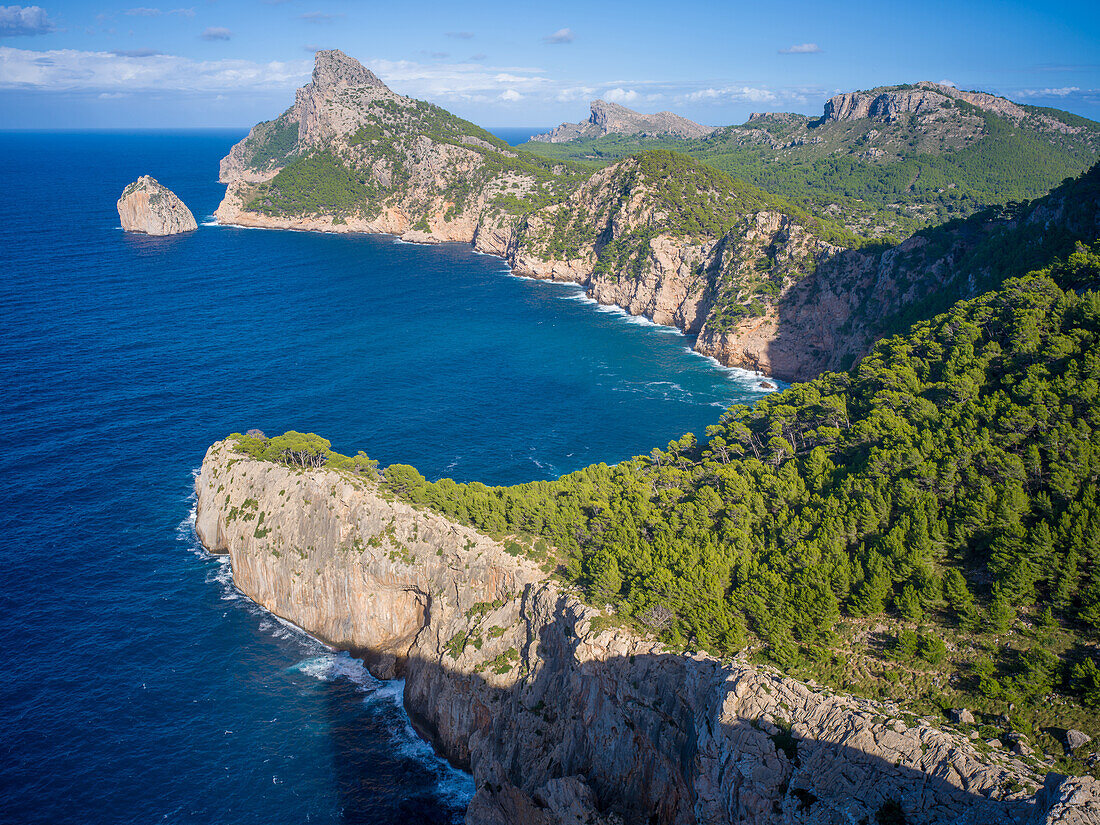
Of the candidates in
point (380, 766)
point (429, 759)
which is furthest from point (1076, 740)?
point (380, 766)

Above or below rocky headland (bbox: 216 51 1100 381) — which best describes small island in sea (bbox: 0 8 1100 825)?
below

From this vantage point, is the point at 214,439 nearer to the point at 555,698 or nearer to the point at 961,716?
the point at 555,698

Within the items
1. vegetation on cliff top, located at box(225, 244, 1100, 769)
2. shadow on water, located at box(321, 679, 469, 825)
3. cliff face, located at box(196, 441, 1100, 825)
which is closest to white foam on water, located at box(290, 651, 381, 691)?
shadow on water, located at box(321, 679, 469, 825)

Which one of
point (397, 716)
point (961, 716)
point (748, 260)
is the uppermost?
point (748, 260)

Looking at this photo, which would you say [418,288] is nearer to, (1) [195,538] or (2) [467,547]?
(1) [195,538]

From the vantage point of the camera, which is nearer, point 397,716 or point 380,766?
point 380,766

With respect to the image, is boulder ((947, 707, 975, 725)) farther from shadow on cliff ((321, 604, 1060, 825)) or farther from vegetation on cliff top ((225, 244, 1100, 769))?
shadow on cliff ((321, 604, 1060, 825))

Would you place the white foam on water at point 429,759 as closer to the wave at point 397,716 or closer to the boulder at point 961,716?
the wave at point 397,716
